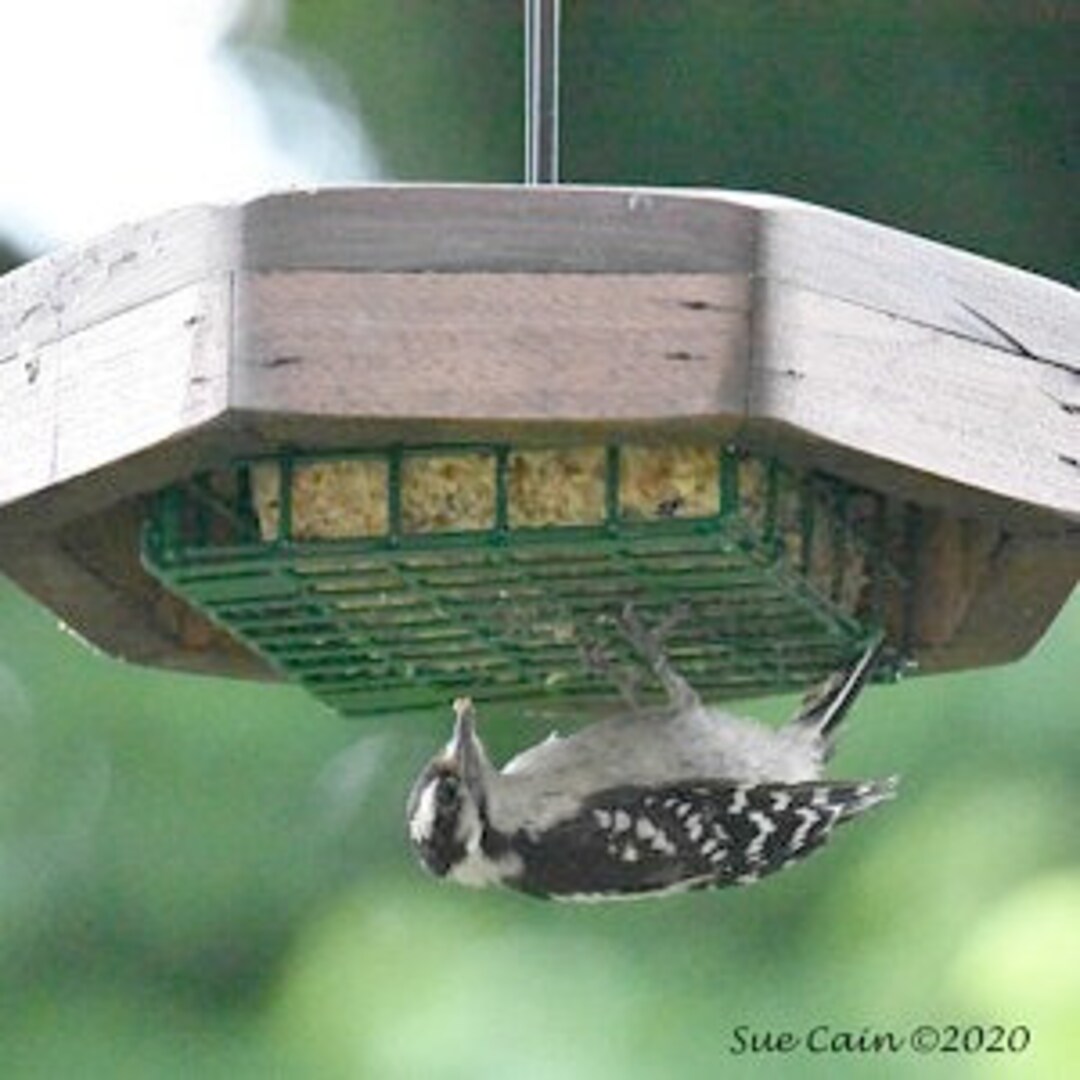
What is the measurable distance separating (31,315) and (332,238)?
378 millimetres

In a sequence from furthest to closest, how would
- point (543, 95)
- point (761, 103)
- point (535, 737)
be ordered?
point (761, 103) → point (535, 737) → point (543, 95)

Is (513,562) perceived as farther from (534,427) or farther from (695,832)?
(695,832)

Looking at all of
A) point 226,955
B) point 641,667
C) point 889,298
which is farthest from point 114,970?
point 889,298

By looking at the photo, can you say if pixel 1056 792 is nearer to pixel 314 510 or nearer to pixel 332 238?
pixel 314 510

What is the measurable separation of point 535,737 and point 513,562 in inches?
79.2

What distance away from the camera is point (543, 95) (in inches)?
175

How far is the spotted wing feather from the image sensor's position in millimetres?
5145

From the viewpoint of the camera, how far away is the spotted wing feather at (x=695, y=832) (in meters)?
5.14

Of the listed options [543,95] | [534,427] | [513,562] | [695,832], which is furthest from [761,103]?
[534,427]

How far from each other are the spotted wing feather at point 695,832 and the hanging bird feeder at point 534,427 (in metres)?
0.19

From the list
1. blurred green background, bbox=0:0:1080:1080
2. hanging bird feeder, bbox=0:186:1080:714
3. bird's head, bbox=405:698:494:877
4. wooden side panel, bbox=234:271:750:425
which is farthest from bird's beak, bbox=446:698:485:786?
wooden side panel, bbox=234:271:750:425

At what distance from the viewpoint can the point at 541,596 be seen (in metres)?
4.82

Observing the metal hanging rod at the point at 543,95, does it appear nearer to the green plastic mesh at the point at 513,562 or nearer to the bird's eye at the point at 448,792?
the green plastic mesh at the point at 513,562

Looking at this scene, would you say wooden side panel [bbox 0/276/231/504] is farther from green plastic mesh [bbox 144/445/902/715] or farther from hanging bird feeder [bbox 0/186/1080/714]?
green plastic mesh [bbox 144/445/902/715]
